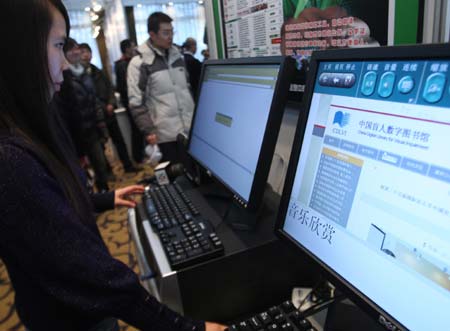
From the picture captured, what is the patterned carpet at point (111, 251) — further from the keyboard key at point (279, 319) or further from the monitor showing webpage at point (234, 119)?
the keyboard key at point (279, 319)

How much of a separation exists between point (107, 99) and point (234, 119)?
3.45 metres

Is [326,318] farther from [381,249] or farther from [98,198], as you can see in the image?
[98,198]

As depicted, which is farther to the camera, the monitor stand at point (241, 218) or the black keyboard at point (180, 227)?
the monitor stand at point (241, 218)

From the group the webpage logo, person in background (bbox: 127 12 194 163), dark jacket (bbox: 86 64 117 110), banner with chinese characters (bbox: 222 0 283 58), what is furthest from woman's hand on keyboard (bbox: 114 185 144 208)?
dark jacket (bbox: 86 64 117 110)

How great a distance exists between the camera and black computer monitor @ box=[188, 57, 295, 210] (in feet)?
2.02

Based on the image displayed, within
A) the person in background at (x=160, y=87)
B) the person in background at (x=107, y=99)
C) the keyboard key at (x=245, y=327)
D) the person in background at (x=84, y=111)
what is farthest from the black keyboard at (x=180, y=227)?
the person in background at (x=107, y=99)

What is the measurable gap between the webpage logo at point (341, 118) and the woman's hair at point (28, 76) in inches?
19.2

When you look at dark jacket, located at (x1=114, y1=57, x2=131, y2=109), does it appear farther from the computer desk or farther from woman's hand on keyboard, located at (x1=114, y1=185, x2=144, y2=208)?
the computer desk

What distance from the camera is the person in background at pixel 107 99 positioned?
12.1 feet

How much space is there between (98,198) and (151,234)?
347mm

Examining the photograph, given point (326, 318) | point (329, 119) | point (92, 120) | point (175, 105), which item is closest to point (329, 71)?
point (329, 119)

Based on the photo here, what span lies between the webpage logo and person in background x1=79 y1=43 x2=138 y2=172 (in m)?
3.42

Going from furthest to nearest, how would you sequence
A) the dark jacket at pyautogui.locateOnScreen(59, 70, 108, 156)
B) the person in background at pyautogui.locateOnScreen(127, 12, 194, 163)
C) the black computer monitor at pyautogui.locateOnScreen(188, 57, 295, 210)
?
the dark jacket at pyautogui.locateOnScreen(59, 70, 108, 156)
the person in background at pyautogui.locateOnScreen(127, 12, 194, 163)
the black computer monitor at pyautogui.locateOnScreen(188, 57, 295, 210)

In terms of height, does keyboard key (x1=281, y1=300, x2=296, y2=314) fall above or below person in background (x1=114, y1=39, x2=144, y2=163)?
above
